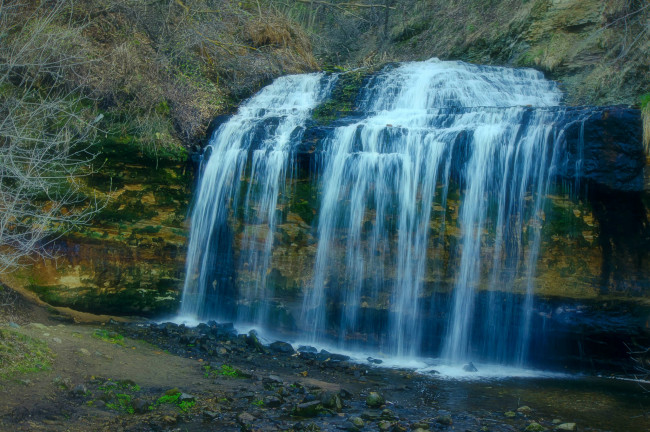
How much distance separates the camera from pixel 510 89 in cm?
1159

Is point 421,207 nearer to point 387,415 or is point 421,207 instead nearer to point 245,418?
point 387,415

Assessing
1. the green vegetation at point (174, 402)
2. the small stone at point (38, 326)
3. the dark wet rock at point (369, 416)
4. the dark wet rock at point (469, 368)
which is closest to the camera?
the green vegetation at point (174, 402)

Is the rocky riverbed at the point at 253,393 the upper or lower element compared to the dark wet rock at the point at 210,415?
upper

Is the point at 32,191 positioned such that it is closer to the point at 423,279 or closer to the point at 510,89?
the point at 423,279

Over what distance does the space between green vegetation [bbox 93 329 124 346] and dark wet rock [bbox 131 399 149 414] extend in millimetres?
2479

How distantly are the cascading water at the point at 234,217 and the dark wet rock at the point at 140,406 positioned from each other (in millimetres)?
4671

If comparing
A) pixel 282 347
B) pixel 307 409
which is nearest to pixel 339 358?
pixel 282 347

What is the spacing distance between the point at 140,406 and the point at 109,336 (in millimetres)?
3026

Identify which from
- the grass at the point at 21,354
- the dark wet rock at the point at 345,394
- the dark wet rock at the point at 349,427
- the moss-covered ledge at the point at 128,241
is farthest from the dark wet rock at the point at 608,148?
the grass at the point at 21,354

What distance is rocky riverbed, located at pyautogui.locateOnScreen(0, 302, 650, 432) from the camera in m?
4.99

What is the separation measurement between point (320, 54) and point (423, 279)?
42.2 ft

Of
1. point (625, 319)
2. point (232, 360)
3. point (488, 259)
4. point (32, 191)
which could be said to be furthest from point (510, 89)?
point (32, 191)

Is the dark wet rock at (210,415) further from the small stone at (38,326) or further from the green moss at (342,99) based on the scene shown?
the green moss at (342,99)

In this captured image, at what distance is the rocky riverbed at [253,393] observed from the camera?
4.99 metres
